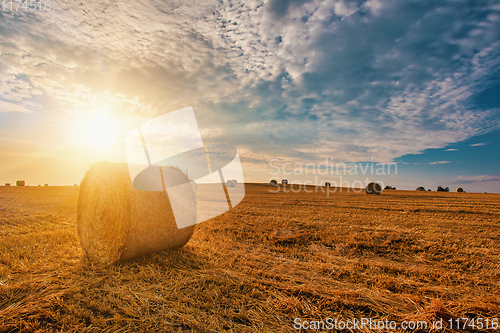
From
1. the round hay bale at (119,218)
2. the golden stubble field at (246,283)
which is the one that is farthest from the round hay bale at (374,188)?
the round hay bale at (119,218)

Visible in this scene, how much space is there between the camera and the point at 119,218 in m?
5.24

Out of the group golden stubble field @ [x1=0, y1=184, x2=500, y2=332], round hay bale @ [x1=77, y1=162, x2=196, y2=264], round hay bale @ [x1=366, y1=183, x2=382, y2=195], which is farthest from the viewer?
round hay bale @ [x1=366, y1=183, x2=382, y2=195]

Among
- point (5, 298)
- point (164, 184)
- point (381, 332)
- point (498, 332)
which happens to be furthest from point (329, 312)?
point (5, 298)

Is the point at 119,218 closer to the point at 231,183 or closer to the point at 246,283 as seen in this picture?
the point at 246,283

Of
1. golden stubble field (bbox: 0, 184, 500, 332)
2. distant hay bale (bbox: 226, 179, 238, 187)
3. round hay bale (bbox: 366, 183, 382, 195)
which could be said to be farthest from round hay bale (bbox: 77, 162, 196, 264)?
distant hay bale (bbox: 226, 179, 238, 187)

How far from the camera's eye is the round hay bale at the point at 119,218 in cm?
518

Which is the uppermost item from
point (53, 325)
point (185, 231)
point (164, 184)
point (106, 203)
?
point (164, 184)

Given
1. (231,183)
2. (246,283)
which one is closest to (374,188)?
(231,183)

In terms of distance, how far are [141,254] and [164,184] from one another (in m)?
1.73

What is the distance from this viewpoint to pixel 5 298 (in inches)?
143

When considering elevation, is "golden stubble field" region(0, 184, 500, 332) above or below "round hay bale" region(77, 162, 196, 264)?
below

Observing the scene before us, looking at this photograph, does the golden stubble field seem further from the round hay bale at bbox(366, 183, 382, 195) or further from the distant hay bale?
the distant hay bale

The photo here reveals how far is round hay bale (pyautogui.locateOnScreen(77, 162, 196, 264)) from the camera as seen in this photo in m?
5.18

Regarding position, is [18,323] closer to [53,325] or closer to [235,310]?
[53,325]
